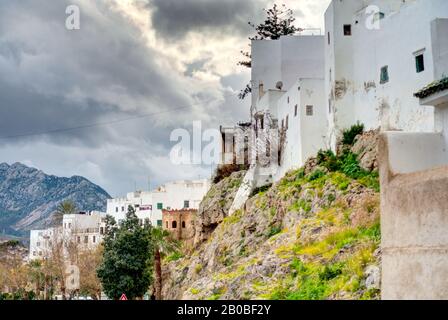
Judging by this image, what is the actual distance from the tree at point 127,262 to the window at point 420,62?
22001 mm

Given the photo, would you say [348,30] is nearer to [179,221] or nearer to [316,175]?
[316,175]

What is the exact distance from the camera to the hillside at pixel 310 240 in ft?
59.5

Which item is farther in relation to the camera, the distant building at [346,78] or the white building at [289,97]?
the white building at [289,97]

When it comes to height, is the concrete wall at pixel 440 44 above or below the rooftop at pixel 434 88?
above

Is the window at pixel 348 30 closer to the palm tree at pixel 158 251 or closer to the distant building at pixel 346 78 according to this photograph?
the distant building at pixel 346 78

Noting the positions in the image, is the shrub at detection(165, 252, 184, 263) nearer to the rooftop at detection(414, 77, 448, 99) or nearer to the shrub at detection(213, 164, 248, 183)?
the shrub at detection(213, 164, 248, 183)

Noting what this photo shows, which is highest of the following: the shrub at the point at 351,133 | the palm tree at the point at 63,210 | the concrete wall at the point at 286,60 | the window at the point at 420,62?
the concrete wall at the point at 286,60

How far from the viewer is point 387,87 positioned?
26.6 metres

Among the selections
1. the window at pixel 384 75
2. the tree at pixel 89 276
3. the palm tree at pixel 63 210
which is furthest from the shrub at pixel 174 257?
the palm tree at pixel 63 210

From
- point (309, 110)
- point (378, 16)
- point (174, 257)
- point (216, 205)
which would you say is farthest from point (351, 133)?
point (174, 257)

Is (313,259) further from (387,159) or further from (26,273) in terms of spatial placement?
(26,273)

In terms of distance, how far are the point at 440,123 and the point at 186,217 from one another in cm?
5776
